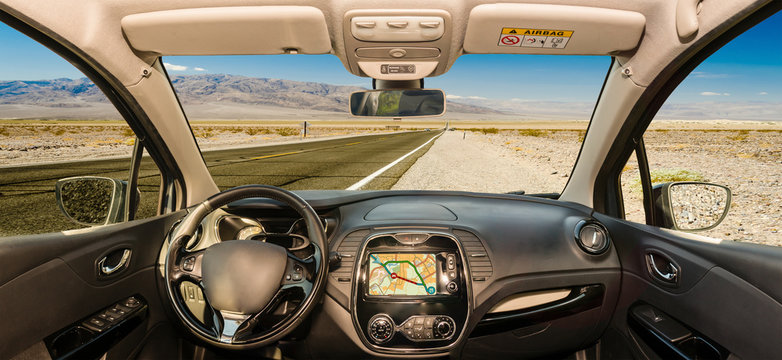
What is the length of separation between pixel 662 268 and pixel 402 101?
1814 millimetres

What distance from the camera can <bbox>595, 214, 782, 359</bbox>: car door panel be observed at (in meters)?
1.80

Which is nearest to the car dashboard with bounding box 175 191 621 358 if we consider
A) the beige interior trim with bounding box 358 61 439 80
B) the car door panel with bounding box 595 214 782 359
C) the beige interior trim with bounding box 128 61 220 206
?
the car door panel with bounding box 595 214 782 359

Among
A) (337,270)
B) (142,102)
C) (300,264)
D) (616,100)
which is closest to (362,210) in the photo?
(337,270)

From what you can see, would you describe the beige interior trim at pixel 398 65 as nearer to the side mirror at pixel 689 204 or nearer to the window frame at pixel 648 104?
the window frame at pixel 648 104

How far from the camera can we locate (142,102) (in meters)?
2.69

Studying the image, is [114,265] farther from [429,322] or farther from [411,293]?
[429,322]

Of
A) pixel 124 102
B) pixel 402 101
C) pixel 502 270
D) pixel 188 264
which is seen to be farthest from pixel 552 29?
pixel 124 102

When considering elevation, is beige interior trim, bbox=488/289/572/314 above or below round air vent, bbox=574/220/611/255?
below

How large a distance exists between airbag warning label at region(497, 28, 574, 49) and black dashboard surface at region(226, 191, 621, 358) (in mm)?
1123

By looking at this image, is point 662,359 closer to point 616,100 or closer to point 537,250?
point 537,250

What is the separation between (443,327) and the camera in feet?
8.58

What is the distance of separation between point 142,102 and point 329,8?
53.4 inches

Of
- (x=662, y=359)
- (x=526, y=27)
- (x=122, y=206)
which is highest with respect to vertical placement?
(x=526, y=27)

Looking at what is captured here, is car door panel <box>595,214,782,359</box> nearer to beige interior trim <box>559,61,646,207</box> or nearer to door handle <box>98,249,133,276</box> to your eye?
beige interior trim <box>559,61,646,207</box>
